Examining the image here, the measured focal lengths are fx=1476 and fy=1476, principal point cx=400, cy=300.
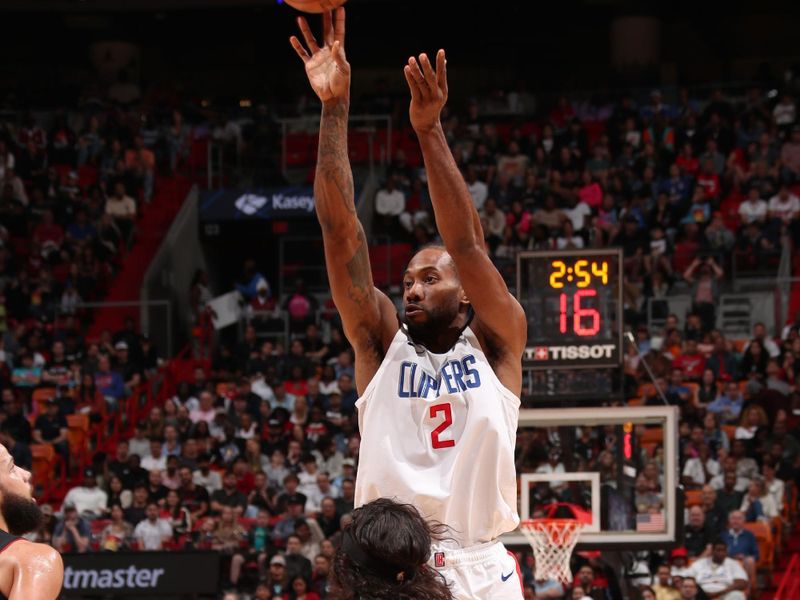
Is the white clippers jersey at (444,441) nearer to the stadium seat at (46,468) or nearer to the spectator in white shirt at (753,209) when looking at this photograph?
the stadium seat at (46,468)

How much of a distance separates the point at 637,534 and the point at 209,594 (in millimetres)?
5137

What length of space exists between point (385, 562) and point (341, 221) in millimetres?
1708

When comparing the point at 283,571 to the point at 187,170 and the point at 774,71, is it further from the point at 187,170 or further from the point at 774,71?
the point at 774,71

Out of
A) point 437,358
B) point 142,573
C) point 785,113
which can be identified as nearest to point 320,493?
point 142,573

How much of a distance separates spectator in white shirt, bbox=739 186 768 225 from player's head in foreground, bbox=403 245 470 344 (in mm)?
15592

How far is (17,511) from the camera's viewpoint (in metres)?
5.35

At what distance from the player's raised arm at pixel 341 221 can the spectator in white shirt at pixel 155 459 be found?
41.7 ft

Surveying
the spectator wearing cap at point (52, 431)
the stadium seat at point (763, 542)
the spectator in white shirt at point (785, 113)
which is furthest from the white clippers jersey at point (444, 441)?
the spectator in white shirt at point (785, 113)

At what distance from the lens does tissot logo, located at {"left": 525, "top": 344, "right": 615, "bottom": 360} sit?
1243 centimetres

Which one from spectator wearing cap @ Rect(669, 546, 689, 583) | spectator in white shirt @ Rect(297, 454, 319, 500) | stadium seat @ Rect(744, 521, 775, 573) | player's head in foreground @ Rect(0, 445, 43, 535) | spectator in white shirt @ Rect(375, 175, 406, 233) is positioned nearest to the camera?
player's head in foreground @ Rect(0, 445, 43, 535)

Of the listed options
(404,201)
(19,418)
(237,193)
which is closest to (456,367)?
(19,418)

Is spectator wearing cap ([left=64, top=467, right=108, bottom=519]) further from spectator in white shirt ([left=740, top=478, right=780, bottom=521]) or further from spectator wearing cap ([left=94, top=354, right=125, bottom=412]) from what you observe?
spectator in white shirt ([left=740, top=478, right=780, bottom=521])

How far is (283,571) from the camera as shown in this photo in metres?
14.9

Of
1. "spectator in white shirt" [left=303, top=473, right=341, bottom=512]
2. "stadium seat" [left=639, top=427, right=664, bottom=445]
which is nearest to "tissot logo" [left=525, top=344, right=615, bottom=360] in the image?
"stadium seat" [left=639, top=427, right=664, bottom=445]
